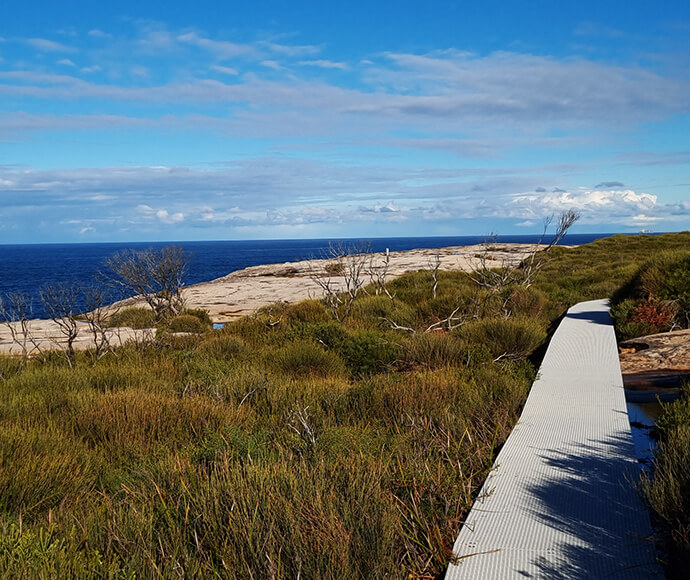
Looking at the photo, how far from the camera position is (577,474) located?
156 inches

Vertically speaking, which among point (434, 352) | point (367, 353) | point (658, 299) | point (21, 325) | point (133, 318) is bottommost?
point (133, 318)

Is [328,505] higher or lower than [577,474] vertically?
higher

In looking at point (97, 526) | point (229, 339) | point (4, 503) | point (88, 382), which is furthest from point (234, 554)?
point (229, 339)

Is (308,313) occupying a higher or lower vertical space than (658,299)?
lower

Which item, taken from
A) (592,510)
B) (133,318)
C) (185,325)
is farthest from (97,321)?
(592,510)

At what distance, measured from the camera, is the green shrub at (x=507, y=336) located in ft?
29.9

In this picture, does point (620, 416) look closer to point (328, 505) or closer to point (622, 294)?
point (328, 505)

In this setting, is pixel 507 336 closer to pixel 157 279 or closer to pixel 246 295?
pixel 157 279

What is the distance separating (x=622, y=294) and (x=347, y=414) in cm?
920

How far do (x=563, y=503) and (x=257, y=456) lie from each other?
2072mm

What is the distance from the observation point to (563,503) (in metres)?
3.54

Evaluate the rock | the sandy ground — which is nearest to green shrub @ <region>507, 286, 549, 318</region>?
the sandy ground

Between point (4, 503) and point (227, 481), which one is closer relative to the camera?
point (227, 481)

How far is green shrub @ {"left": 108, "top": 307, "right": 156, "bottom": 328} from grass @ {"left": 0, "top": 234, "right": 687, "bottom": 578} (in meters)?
7.01
